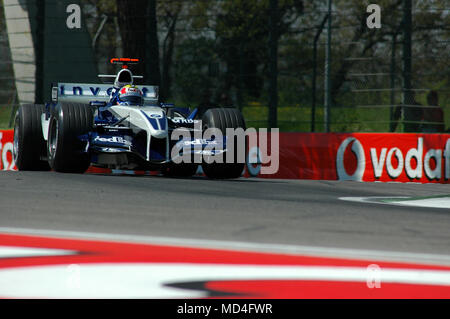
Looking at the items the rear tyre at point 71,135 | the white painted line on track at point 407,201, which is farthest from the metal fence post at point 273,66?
the white painted line on track at point 407,201

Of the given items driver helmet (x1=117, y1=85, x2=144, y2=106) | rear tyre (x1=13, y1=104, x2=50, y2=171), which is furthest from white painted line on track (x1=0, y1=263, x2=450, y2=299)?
rear tyre (x1=13, y1=104, x2=50, y2=171)

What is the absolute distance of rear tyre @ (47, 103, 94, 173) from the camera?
11406mm

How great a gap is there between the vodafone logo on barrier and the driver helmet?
3.75 metres

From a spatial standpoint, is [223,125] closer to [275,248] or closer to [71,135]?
[71,135]

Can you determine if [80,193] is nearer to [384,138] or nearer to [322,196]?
[322,196]

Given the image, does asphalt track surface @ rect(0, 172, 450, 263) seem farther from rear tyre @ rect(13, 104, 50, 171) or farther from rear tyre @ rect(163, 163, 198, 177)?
rear tyre @ rect(163, 163, 198, 177)

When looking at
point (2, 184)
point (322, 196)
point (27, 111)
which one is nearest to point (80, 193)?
point (2, 184)

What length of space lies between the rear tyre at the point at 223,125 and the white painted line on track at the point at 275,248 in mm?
5874

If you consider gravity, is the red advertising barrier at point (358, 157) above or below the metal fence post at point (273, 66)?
below

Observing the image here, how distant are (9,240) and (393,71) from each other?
1155 cm

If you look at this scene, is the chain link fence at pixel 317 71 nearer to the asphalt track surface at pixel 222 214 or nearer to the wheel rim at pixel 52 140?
the wheel rim at pixel 52 140

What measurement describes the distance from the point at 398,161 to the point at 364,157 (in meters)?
0.56

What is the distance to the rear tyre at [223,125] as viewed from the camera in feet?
38.1

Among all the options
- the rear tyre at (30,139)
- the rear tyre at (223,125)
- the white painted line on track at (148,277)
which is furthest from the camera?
the rear tyre at (30,139)
